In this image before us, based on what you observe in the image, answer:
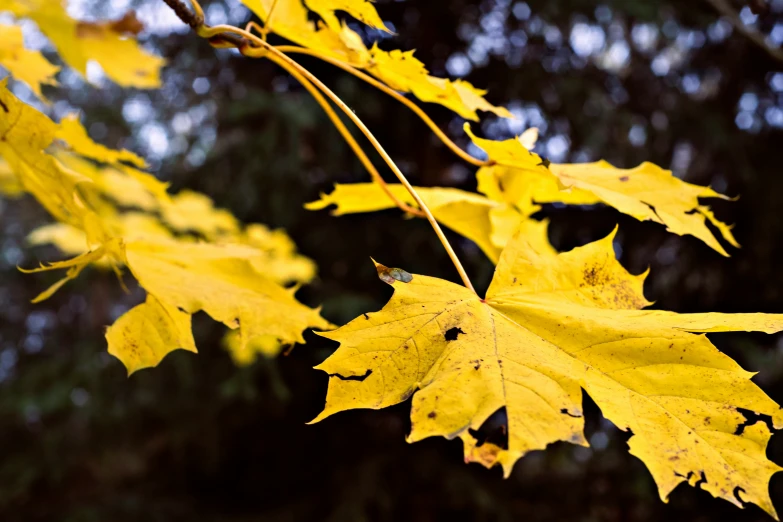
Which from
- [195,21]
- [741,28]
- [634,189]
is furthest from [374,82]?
[741,28]

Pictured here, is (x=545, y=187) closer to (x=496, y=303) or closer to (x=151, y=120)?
(x=496, y=303)

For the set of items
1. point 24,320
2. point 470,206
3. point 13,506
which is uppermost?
point 470,206

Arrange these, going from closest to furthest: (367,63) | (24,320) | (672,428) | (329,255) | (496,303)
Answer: (672,428) < (496,303) < (367,63) < (329,255) < (24,320)

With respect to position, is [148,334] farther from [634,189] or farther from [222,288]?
[634,189]

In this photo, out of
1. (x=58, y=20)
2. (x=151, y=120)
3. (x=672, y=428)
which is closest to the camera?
(x=672, y=428)

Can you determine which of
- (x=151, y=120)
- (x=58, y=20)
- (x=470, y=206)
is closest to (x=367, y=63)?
(x=470, y=206)

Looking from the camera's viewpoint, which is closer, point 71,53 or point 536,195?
point 536,195
